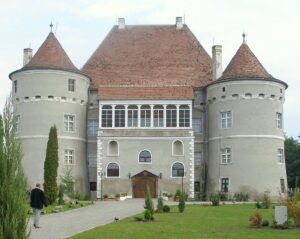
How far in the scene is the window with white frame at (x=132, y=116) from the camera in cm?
5209

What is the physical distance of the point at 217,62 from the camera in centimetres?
5400

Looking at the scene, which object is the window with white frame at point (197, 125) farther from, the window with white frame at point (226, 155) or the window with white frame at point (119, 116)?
→ the window with white frame at point (119, 116)

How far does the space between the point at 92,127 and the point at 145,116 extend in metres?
5.53

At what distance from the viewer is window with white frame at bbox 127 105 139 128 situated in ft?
171

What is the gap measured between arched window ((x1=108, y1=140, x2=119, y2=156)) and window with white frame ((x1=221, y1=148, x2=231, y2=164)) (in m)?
9.26

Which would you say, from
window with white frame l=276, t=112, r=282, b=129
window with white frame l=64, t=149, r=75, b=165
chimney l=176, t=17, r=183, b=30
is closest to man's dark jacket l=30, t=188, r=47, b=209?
window with white frame l=64, t=149, r=75, b=165

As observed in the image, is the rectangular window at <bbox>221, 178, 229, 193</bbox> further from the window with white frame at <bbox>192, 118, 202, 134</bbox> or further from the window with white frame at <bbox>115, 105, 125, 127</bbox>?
the window with white frame at <bbox>115, 105, 125, 127</bbox>

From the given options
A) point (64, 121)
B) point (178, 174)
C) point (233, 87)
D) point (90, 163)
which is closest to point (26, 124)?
point (64, 121)

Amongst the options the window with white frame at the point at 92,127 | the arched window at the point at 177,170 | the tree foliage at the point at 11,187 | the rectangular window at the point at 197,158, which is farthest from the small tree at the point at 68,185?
the tree foliage at the point at 11,187

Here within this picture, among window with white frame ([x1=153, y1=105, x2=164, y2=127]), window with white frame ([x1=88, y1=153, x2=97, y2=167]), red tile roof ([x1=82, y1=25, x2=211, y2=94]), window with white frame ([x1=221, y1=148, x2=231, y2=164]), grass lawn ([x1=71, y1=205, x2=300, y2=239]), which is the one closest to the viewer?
grass lawn ([x1=71, y1=205, x2=300, y2=239])

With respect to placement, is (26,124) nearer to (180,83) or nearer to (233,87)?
(180,83)

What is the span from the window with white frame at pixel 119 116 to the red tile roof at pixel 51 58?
5329 mm

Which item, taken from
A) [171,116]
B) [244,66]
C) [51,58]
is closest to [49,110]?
[51,58]

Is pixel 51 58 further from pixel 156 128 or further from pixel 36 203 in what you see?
pixel 36 203
